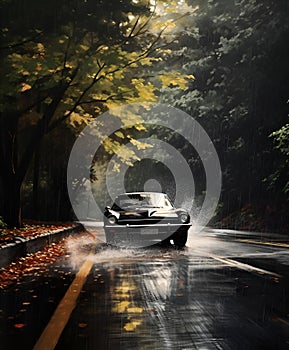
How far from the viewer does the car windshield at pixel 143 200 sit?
16.5 m

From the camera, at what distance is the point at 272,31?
996 inches

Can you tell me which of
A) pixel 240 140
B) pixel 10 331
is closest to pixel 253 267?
pixel 10 331

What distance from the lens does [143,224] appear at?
1580 centimetres

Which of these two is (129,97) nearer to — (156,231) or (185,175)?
(156,231)

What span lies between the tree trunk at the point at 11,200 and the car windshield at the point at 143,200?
17.5 feet

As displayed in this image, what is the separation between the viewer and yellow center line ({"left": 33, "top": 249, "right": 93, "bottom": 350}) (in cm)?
551

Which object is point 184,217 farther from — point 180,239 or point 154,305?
point 154,305

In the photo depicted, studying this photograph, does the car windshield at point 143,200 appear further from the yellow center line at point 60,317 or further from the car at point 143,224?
the yellow center line at point 60,317

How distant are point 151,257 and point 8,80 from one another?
6.21 metres

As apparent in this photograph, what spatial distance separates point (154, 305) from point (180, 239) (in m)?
9.10

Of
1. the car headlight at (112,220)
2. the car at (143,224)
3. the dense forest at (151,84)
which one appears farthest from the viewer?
the car headlight at (112,220)

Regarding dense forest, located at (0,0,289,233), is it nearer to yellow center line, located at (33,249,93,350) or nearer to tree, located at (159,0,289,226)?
tree, located at (159,0,289,226)

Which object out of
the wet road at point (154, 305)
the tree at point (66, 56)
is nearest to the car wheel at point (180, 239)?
the wet road at point (154, 305)

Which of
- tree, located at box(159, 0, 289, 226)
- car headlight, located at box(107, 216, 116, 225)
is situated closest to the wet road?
car headlight, located at box(107, 216, 116, 225)
